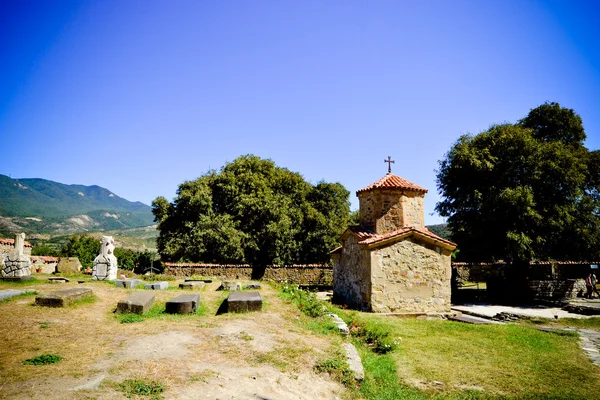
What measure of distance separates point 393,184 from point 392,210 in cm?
131

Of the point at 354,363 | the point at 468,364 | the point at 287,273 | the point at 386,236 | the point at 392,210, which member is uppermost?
the point at 392,210

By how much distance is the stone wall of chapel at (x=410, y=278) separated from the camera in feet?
45.5

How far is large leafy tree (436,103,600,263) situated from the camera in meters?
18.2

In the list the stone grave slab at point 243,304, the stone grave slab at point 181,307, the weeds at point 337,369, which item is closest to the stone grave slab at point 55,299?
the stone grave slab at point 181,307

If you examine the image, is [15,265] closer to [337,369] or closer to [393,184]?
[337,369]

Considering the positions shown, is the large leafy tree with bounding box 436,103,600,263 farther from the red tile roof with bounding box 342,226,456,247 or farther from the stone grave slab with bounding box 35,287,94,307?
the stone grave slab with bounding box 35,287,94,307

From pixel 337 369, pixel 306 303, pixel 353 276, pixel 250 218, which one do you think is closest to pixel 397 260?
pixel 353 276

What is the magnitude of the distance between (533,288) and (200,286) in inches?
765

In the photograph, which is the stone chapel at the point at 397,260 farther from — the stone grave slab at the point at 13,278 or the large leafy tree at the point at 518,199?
the stone grave slab at the point at 13,278

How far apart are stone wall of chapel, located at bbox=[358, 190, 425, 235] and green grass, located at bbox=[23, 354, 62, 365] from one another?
1324 centimetres

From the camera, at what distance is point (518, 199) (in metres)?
17.6

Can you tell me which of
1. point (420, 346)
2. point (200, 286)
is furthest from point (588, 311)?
point (200, 286)

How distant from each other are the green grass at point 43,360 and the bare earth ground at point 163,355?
0.43 feet

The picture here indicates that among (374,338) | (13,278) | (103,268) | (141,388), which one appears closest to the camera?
(141,388)
